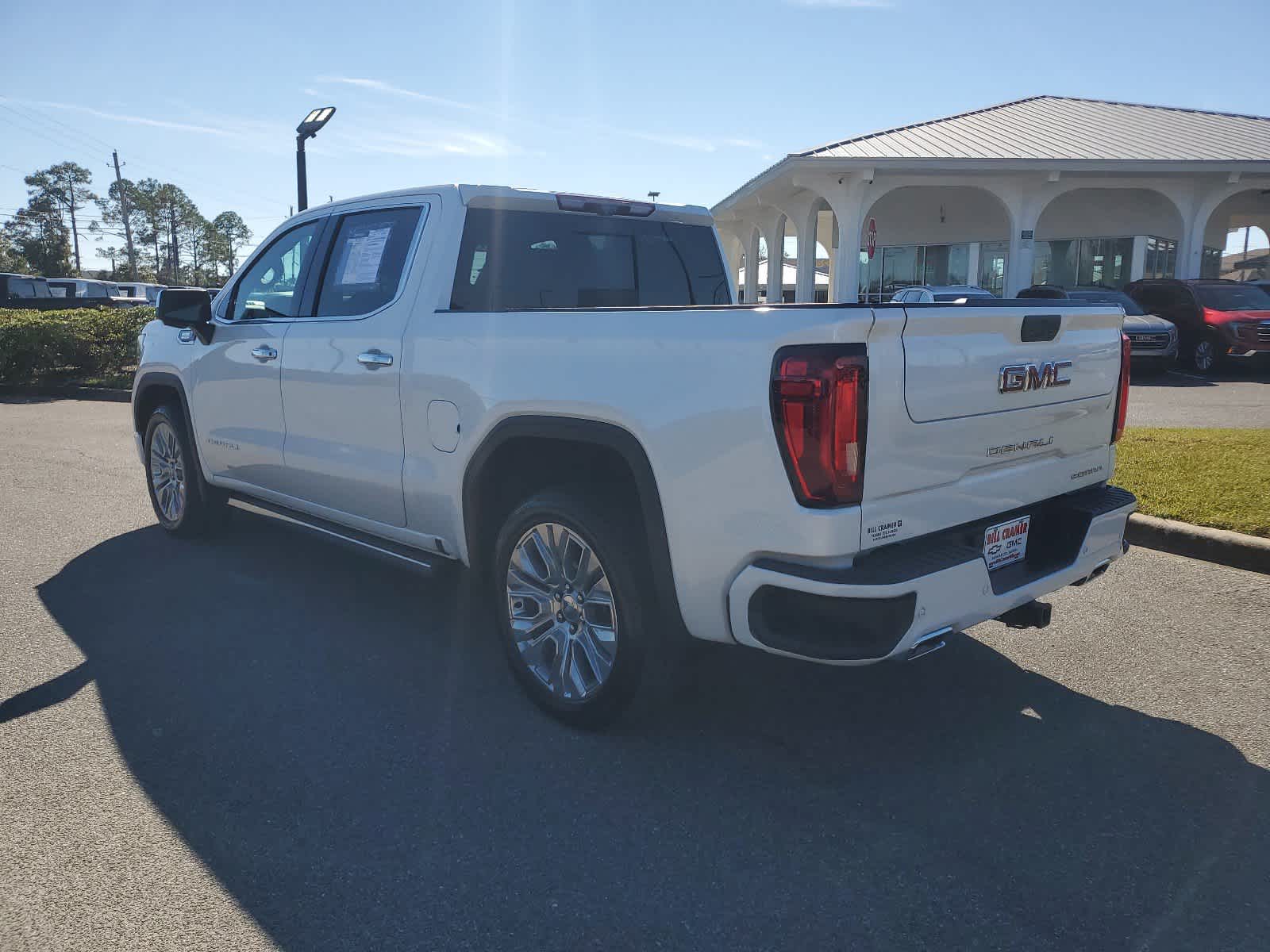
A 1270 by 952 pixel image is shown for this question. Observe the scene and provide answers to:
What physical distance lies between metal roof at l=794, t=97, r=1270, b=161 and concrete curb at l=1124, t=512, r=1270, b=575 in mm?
16381

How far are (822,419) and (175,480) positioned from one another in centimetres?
505

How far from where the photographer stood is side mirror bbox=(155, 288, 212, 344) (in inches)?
218

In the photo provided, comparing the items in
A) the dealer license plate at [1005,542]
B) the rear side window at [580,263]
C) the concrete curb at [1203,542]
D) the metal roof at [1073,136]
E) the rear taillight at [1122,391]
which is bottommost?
the concrete curb at [1203,542]

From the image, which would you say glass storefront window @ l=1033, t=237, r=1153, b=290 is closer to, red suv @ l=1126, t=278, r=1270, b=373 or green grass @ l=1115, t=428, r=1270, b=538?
red suv @ l=1126, t=278, r=1270, b=373

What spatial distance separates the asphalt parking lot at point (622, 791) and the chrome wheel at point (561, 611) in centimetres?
22

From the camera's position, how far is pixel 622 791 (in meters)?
3.21

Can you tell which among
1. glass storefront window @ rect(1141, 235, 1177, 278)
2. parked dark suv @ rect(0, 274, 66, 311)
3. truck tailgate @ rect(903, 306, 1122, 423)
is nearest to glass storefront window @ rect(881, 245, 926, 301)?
glass storefront window @ rect(1141, 235, 1177, 278)

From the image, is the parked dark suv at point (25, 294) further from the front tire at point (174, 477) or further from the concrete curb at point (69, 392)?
the front tire at point (174, 477)

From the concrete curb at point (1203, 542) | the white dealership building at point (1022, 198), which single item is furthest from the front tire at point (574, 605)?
the white dealership building at point (1022, 198)

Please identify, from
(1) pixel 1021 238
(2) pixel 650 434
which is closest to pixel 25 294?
(1) pixel 1021 238

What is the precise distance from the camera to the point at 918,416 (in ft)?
9.51

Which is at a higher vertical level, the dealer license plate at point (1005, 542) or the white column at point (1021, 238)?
the white column at point (1021, 238)

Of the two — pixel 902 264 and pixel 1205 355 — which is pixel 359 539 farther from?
pixel 902 264

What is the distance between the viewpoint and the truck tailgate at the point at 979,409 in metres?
2.83
